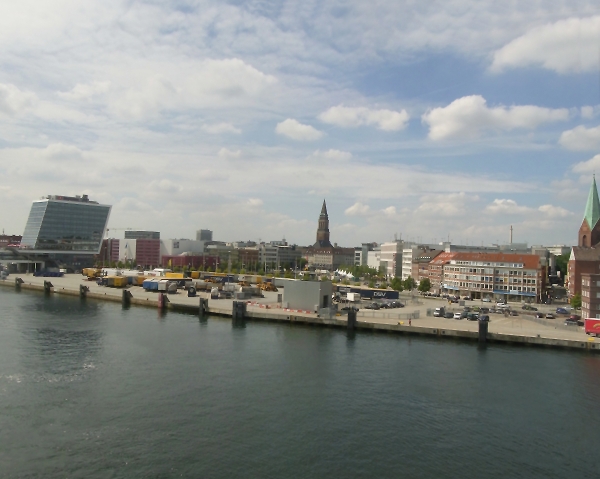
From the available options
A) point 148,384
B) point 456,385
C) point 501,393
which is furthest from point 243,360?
point 501,393

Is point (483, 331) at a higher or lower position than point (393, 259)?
lower

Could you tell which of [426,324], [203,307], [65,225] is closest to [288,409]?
[426,324]

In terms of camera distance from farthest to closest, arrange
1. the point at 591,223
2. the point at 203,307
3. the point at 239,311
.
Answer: the point at 591,223 < the point at 203,307 < the point at 239,311

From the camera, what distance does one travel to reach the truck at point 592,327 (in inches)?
891

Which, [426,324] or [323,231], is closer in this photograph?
[426,324]

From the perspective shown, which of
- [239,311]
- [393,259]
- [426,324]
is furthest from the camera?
[393,259]

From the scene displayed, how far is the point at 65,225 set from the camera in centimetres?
6788

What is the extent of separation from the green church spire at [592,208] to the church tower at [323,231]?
63090 mm

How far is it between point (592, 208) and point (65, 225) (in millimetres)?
61206

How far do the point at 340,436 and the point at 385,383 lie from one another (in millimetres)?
4341

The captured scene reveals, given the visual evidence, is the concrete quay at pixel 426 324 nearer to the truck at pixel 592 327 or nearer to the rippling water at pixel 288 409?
the truck at pixel 592 327

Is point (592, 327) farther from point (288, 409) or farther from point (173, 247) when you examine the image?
point (173, 247)

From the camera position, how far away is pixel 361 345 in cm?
2144

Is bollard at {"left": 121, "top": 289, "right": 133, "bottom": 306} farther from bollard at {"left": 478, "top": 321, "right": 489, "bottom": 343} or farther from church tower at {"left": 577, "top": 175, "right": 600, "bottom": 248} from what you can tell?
church tower at {"left": 577, "top": 175, "right": 600, "bottom": 248}
